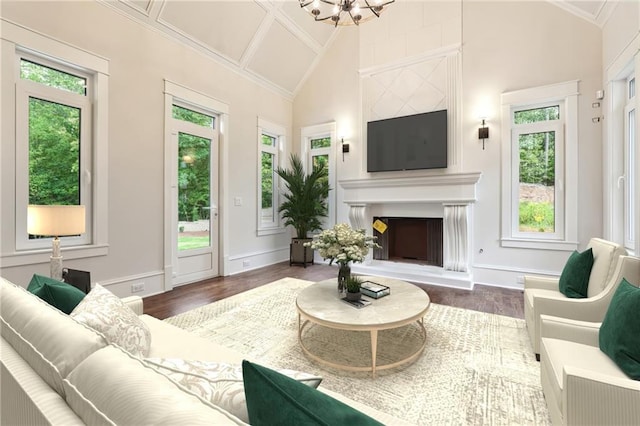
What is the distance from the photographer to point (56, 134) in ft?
9.60

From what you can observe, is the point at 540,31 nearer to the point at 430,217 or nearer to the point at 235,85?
the point at 430,217

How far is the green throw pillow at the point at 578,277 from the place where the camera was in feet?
7.05

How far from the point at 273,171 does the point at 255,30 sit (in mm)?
2350

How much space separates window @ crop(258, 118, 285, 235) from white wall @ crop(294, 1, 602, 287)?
7.19ft

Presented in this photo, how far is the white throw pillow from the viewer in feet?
3.68

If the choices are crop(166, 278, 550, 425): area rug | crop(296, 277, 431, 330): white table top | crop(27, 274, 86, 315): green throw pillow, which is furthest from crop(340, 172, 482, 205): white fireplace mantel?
crop(27, 274, 86, 315): green throw pillow

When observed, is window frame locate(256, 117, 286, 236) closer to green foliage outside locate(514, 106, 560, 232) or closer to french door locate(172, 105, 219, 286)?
french door locate(172, 105, 219, 286)

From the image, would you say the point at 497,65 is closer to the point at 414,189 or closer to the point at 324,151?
the point at 414,189

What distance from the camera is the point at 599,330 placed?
1.56 metres

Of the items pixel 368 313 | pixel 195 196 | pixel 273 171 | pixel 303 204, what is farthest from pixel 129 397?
pixel 273 171

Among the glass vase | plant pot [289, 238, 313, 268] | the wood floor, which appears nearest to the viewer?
the glass vase

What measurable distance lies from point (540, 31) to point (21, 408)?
18.2ft

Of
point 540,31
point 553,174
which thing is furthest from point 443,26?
point 553,174

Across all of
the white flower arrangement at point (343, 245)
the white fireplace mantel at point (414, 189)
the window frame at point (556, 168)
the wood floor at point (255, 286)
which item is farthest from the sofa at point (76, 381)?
the window frame at point (556, 168)
